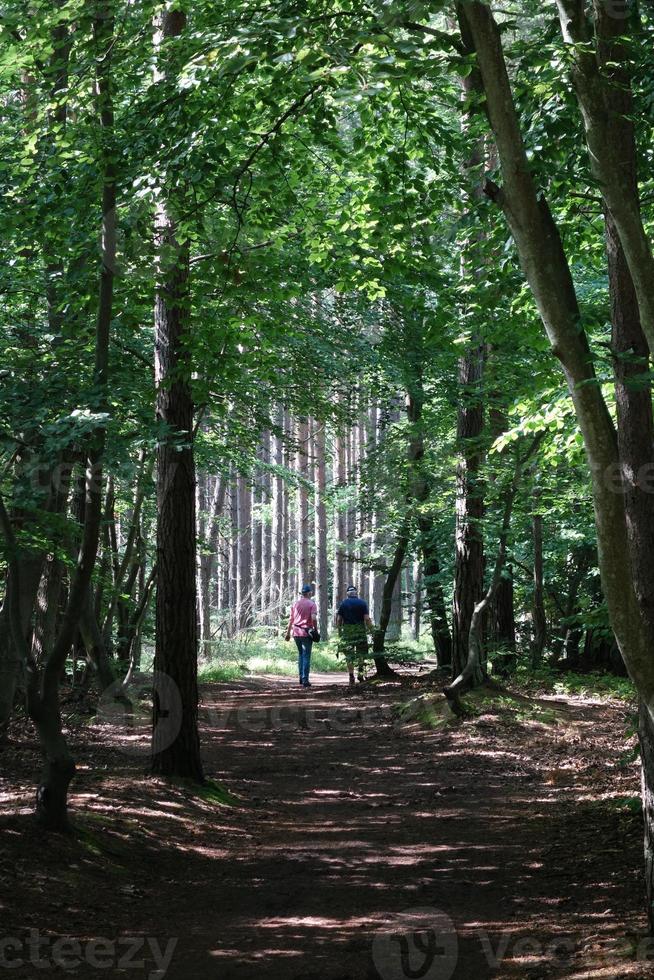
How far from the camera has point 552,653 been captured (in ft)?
68.4

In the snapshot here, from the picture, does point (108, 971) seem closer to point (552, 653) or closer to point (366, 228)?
point (366, 228)

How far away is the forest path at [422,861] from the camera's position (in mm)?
5191

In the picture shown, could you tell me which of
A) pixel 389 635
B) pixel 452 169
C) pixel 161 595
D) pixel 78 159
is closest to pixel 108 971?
pixel 161 595

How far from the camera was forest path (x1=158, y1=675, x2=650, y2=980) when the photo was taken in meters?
5.19

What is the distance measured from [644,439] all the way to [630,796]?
427cm

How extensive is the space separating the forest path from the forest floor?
20mm

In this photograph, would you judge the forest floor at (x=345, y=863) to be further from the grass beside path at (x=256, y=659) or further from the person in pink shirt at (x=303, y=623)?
the grass beside path at (x=256, y=659)

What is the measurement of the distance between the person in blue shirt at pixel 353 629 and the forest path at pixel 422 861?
5.83 m

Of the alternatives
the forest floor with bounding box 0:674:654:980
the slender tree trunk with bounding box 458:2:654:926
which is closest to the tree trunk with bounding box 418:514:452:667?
the forest floor with bounding box 0:674:654:980

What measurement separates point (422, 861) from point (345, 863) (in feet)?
1.93

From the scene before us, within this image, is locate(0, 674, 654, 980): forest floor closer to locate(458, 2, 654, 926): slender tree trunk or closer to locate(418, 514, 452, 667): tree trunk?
locate(458, 2, 654, 926): slender tree trunk

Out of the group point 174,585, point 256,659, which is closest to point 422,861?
point 174,585

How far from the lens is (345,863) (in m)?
7.33

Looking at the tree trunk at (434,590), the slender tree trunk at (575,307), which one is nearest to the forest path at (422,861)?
the slender tree trunk at (575,307)
